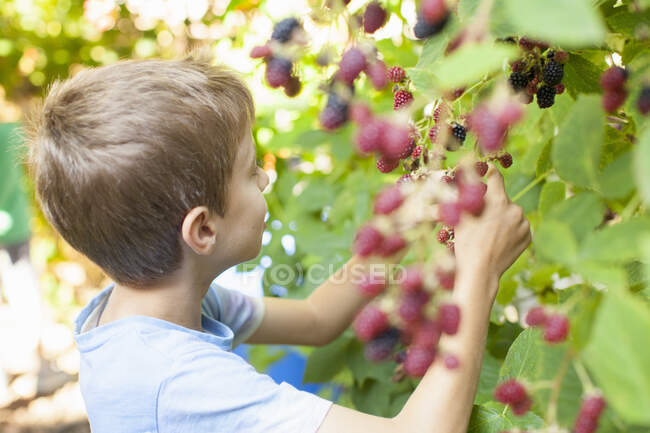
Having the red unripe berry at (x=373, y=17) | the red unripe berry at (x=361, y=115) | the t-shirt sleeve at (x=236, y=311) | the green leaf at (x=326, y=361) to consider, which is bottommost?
the green leaf at (x=326, y=361)

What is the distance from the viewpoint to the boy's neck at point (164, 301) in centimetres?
98

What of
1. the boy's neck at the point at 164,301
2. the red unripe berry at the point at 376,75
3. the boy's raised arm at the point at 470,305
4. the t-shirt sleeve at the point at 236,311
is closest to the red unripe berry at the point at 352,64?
the red unripe berry at the point at 376,75

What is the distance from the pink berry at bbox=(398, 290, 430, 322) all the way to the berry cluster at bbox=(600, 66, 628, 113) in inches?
8.9

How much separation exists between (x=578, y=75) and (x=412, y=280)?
1.20 ft

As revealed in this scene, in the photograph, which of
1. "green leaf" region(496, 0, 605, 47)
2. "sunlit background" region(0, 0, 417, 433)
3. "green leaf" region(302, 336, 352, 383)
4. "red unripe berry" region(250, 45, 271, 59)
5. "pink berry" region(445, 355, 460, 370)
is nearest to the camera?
"green leaf" region(496, 0, 605, 47)

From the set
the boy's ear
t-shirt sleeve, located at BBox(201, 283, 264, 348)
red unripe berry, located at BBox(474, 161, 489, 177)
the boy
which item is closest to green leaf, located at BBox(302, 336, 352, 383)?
t-shirt sleeve, located at BBox(201, 283, 264, 348)

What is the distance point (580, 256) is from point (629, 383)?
105mm

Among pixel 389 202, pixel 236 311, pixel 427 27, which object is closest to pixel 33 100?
pixel 236 311

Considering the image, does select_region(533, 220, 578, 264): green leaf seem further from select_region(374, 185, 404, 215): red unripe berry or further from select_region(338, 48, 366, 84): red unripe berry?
select_region(338, 48, 366, 84): red unripe berry

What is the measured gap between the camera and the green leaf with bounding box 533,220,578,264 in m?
0.34

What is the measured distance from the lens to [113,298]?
1058 millimetres

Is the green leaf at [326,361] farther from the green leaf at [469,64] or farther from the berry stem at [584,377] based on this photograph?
the green leaf at [469,64]

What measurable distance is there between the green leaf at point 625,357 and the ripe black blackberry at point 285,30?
15.2 inches

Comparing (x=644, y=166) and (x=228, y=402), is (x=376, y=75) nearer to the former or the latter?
(x=644, y=166)
